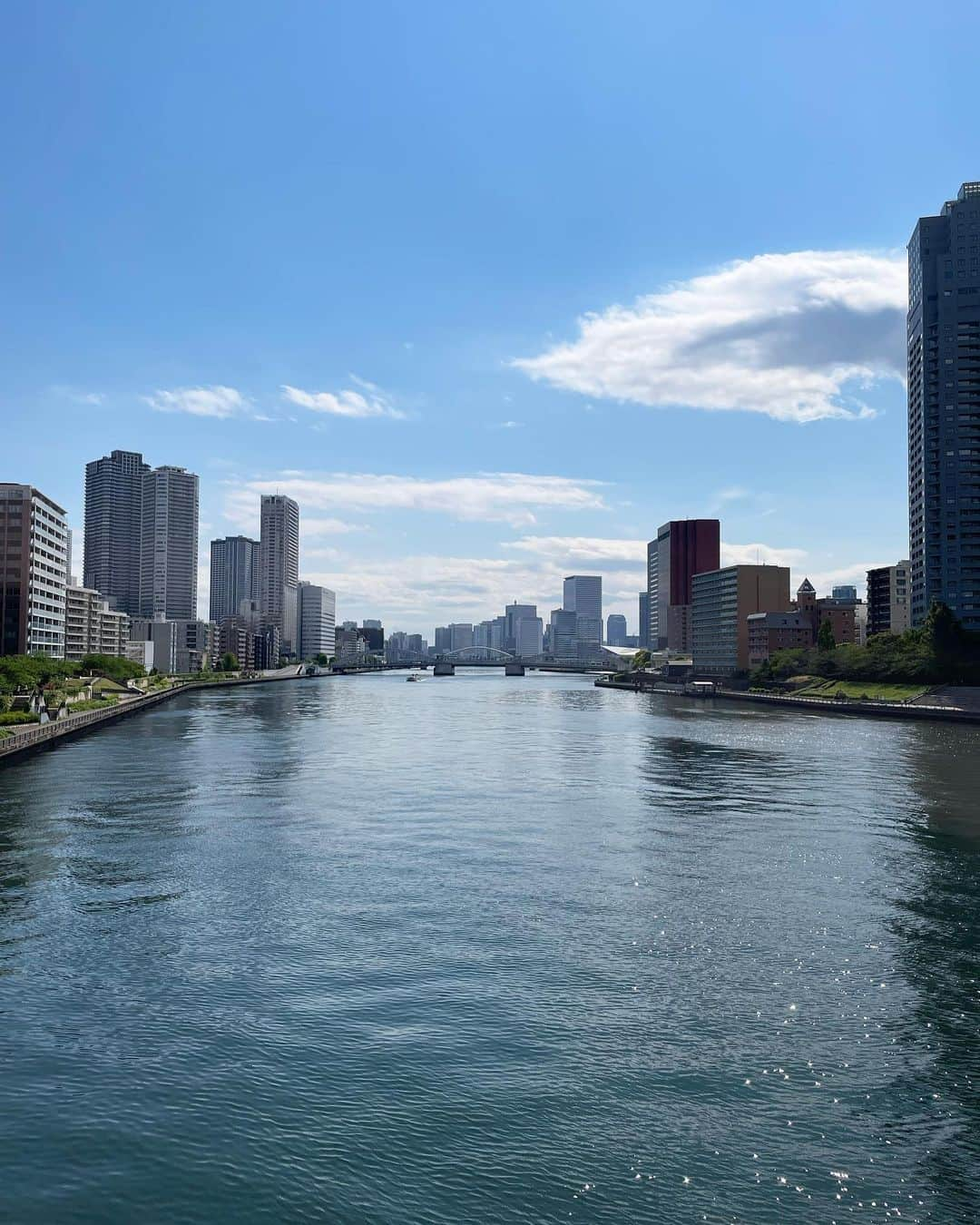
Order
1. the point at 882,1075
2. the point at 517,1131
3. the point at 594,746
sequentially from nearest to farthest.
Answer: the point at 517,1131
the point at 882,1075
the point at 594,746

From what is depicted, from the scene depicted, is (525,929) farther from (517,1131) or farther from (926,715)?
(926,715)

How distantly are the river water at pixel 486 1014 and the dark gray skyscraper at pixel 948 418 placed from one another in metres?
150

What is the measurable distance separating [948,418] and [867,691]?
68807 millimetres

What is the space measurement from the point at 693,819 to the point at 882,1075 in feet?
92.9

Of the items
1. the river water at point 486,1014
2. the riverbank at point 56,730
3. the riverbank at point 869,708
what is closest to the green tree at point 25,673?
the riverbank at point 56,730

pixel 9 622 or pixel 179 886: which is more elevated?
pixel 9 622

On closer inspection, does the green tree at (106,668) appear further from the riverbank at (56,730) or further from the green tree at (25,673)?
the green tree at (25,673)

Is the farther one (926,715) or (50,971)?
(926,715)

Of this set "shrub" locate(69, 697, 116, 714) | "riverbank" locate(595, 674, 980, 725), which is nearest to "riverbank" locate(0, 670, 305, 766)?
"shrub" locate(69, 697, 116, 714)

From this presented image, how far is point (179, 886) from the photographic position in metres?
33.2

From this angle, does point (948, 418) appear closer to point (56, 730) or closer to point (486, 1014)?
point (56, 730)

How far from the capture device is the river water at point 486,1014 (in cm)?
1576

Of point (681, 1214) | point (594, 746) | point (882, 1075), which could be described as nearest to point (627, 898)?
point (882, 1075)

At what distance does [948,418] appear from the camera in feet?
618
